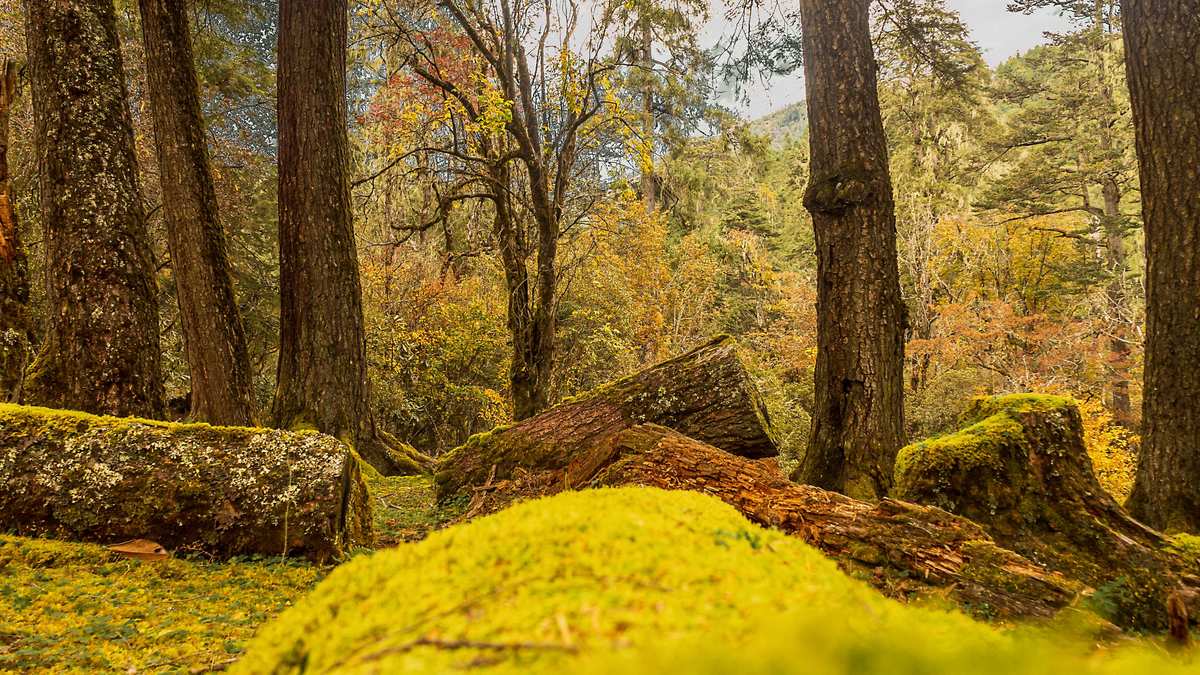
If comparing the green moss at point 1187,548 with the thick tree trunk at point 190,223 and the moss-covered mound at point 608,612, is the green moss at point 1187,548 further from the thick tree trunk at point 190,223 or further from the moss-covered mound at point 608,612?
the thick tree trunk at point 190,223

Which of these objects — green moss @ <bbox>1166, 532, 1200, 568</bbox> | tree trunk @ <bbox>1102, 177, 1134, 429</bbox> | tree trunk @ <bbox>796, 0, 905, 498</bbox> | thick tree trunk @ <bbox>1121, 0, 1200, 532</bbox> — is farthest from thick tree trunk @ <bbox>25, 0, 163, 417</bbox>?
tree trunk @ <bbox>1102, 177, 1134, 429</bbox>

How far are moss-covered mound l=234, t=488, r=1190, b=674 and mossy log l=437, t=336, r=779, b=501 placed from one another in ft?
15.1

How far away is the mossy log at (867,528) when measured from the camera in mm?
2898

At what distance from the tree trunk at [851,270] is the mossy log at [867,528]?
A: 0.90 meters

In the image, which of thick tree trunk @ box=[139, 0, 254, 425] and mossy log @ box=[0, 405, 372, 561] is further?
thick tree trunk @ box=[139, 0, 254, 425]

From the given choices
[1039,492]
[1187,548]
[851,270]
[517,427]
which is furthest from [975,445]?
[517,427]

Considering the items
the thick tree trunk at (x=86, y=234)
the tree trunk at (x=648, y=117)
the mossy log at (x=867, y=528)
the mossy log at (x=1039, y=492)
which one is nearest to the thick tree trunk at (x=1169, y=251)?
the mossy log at (x=1039, y=492)

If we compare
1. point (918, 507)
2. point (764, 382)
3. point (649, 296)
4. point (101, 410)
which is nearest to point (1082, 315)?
point (764, 382)

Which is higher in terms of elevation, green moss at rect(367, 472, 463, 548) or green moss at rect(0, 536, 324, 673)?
green moss at rect(0, 536, 324, 673)

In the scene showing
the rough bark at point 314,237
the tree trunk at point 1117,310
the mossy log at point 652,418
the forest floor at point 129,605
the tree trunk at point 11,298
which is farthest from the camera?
the tree trunk at point 1117,310

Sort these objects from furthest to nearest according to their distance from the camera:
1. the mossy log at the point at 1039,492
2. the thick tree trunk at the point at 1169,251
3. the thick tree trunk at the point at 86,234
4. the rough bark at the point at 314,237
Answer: the rough bark at the point at 314,237 < the thick tree trunk at the point at 86,234 < the thick tree trunk at the point at 1169,251 < the mossy log at the point at 1039,492

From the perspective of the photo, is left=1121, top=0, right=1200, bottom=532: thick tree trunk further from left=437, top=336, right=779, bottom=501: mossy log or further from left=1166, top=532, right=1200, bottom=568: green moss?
left=437, top=336, right=779, bottom=501: mossy log

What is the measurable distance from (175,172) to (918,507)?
7.09m

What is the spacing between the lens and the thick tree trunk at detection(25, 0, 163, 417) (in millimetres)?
4566
